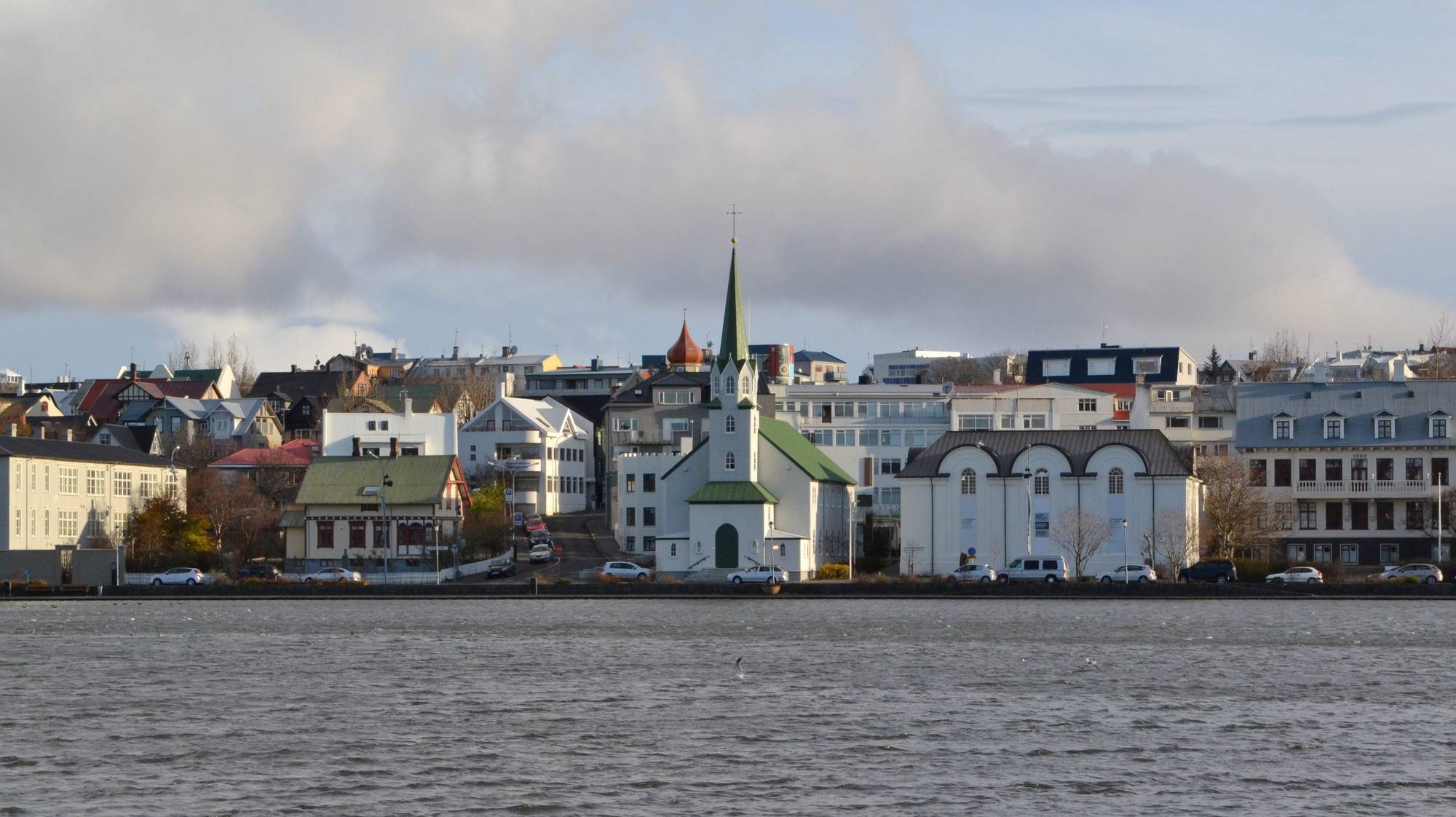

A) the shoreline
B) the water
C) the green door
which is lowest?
the water

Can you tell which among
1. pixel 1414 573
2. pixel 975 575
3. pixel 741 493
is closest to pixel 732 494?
pixel 741 493

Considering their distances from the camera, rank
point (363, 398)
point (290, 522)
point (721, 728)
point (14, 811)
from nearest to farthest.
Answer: point (14, 811)
point (721, 728)
point (290, 522)
point (363, 398)

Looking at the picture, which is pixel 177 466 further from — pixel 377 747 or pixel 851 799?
pixel 851 799

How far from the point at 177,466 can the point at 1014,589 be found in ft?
190

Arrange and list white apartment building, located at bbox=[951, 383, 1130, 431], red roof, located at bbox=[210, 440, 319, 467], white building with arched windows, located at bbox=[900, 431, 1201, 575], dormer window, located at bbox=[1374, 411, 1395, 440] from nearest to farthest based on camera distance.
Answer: white building with arched windows, located at bbox=[900, 431, 1201, 575] → dormer window, located at bbox=[1374, 411, 1395, 440] → white apartment building, located at bbox=[951, 383, 1130, 431] → red roof, located at bbox=[210, 440, 319, 467]

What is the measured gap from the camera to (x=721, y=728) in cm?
4150

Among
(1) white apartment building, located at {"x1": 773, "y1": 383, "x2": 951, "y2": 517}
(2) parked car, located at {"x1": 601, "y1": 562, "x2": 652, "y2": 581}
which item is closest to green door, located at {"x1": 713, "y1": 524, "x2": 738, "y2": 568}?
(2) parked car, located at {"x1": 601, "y1": 562, "x2": 652, "y2": 581}

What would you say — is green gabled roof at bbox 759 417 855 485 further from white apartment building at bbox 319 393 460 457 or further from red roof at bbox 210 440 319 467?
red roof at bbox 210 440 319 467

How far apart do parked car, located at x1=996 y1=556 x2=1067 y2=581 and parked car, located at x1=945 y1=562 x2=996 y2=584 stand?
26.2 inches

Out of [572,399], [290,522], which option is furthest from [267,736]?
[572,399]

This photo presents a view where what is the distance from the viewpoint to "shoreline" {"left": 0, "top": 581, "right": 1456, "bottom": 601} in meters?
86.6

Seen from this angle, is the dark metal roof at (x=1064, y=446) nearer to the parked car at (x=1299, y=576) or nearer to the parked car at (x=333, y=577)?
the parked car at (x=1299, y=576)

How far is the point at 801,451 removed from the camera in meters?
115

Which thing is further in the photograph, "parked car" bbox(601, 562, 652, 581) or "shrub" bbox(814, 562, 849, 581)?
"shrub" bbox(814, 562, 849, 581)
